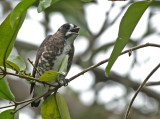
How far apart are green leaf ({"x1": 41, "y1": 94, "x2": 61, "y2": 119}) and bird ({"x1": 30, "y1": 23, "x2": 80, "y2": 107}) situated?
559 mm

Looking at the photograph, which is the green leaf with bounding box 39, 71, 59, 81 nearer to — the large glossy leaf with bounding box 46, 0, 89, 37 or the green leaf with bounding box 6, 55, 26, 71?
the green leaf with bounding box 6, 55, 26, 71

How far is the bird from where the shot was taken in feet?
8.32

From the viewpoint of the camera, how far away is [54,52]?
2.58m

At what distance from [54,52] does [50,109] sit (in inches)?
28.9

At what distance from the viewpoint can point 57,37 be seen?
2.71 meters

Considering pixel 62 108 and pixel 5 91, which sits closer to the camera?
pixel 5 91

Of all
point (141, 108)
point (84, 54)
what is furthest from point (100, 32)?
point (141, 108)

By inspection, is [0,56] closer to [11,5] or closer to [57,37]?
[57,37]

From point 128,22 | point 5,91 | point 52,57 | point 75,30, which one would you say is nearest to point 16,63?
point 5,91

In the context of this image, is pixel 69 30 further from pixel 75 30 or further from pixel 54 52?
pixel 54 52

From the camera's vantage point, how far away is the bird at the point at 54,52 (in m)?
2.54

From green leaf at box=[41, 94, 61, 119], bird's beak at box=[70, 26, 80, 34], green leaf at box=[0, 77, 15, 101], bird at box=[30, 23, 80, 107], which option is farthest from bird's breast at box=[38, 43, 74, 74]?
green leaf at box=[0, 77, 15, 101]

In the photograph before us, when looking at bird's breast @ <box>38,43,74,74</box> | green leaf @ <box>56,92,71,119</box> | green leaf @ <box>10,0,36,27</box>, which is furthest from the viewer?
bird's breast @ <box>38,43,74,74</box>

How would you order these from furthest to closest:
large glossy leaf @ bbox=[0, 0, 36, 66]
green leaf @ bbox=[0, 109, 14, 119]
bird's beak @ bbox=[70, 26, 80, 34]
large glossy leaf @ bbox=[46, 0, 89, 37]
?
1. large glossy leaf @ bbox=[46, 0, 89, 37]
2. bird's beak @ bbox=[70, 26, 80, 34]
3. green leaf @ bbox=[0, 109, 14, 119]
4. large glossy leaf @ bbox=[0, 0, 36, 66]
